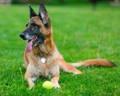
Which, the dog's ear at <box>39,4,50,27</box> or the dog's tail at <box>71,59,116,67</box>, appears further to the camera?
the dog's tail at <box>71,59,116,67</box>

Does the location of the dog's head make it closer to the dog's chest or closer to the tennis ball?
the dog's chest

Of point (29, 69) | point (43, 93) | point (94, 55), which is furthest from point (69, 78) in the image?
point (94, 55)

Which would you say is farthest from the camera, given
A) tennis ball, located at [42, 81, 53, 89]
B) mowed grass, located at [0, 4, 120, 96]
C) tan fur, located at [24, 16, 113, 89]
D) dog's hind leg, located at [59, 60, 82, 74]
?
dog's hind leg, located at [59, 60, 82, 74]

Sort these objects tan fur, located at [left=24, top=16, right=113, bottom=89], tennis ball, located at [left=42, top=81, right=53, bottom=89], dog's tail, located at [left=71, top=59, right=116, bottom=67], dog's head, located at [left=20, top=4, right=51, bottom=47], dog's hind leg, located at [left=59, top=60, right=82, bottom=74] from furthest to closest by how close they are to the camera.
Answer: dog's tail, located at [left=71, top=59, right=116, bottom=67], dog's hind leg, located at [left=59, top=60, right=82, bottom=74], tan fur, located at [left=24, top=16, right=113, bottom=89], dog's head, located at [left=20, top=4, right=51, bottom=47], tennis ball, located at [left=42, top=81, right=53, bottom=89]

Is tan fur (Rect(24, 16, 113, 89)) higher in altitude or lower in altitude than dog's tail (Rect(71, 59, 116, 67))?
higher

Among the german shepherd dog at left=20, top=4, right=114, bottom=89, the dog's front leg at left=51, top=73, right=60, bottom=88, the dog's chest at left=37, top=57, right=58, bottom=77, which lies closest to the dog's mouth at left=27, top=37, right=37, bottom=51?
the german shepherd dog at left=20, top=4, right=114, bottom=89

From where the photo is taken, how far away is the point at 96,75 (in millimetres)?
7711

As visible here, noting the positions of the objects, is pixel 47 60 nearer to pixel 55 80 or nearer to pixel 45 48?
pixel 45 48

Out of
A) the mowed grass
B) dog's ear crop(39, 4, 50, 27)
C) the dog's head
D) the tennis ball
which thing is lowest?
the mowed grass

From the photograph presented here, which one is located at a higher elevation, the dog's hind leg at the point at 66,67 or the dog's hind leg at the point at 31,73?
the dog's hind leg at the point at 31,73

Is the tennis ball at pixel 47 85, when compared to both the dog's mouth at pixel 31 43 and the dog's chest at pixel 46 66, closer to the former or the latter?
the dog's chest at pixel 46 66

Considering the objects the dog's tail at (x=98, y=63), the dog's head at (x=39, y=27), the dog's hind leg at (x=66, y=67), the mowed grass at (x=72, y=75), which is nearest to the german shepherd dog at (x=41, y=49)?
the dog's head at (x=39, y=27)

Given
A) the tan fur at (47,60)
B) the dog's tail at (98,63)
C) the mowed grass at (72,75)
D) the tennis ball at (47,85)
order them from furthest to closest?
the dog's tail at (98,63), the tan fur at (47,60), the tennis ball at (47,85), the mowed grass at (72,75)

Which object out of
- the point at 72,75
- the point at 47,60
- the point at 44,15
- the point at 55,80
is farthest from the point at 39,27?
the point at 72,75
